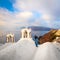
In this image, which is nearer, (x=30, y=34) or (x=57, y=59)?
(x=57, y=59)

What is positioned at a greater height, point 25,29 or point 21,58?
point 25,29

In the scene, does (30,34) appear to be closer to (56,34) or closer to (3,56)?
(56,34)

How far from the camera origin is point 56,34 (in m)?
37.7

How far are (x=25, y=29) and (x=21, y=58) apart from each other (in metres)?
18.2

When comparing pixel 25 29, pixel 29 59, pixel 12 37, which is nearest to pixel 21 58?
pixel 29 59

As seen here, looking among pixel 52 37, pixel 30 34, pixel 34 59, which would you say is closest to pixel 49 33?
pixel 52 37

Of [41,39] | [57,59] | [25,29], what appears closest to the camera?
[57,59]

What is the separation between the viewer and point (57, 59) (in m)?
12.9

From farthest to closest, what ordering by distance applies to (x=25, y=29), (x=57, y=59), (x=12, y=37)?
(x=12, y=37) < (x=25, y=29) < (x=57, y=59)

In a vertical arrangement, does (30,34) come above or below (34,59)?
above

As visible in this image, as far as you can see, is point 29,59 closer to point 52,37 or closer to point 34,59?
point 34,59

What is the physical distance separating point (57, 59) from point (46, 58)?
1052 millimetres

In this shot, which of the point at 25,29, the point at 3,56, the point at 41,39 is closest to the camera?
the point at 3,56

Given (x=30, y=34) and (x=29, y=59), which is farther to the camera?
(x=30, y=34)
